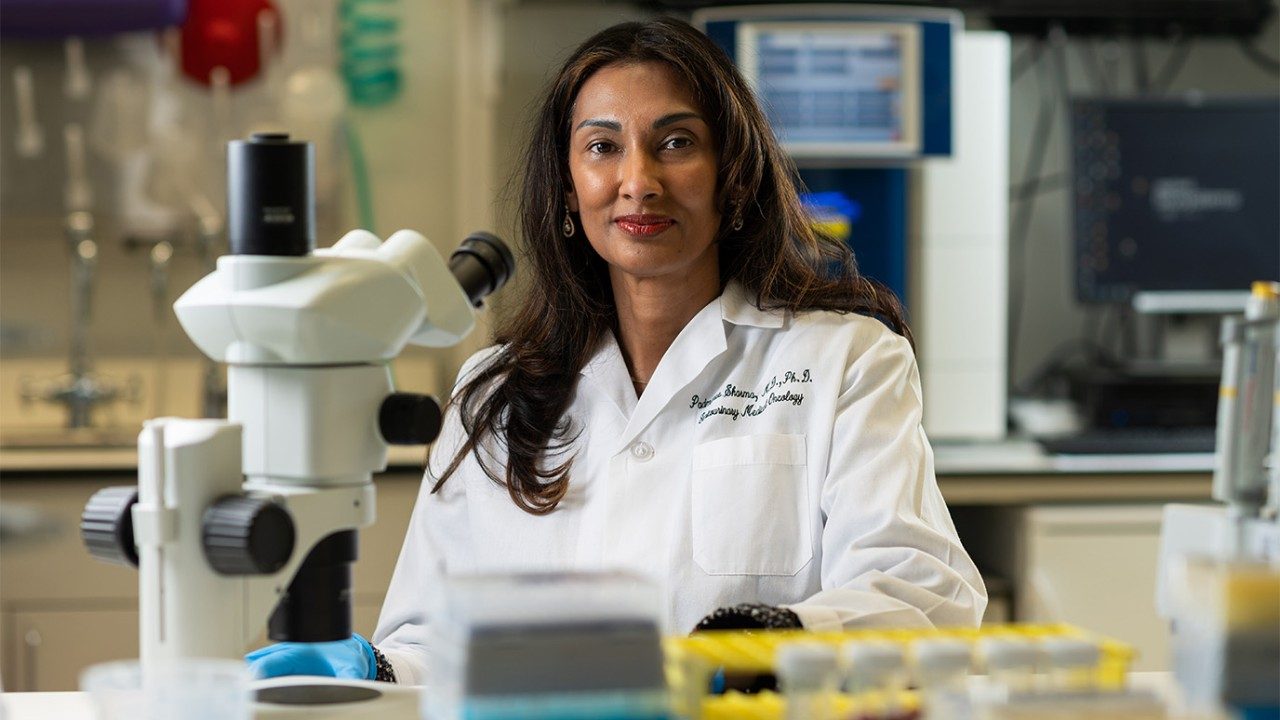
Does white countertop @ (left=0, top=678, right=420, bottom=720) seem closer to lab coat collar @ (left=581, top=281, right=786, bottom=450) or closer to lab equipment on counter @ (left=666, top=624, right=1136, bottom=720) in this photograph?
lab equipment on counter @ (left=666, top=624, right=1136, bottom=720)

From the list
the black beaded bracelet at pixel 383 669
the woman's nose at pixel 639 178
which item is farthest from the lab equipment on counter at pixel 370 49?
the black beaded bracelet at pixel 383 669

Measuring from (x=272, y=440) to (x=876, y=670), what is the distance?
459 millimetres

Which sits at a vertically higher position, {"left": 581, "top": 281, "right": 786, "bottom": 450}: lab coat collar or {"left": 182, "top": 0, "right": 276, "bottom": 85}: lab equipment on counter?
{"left": 182, "top": 0, "right": 276, "bottom": 85}: lab equipment on counter

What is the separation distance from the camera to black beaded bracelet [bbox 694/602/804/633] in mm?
1221

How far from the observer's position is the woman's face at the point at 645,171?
5.66 ft

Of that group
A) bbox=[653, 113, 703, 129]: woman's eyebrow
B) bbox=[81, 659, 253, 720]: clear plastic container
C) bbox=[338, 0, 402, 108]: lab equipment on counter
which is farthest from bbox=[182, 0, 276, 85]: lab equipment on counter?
bbox=[81, 659, 253, 720]: clear plastic container

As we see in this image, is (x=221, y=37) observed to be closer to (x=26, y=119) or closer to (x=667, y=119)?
(x=26, y=119)

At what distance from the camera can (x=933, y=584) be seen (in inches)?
57.1

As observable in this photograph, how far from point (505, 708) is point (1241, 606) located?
Answer: 44 centimetres

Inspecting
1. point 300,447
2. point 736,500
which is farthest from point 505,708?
point 736,500

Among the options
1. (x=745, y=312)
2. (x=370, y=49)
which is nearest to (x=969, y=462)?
(x=745, y=312)

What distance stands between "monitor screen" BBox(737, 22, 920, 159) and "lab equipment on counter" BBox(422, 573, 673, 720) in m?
2.27

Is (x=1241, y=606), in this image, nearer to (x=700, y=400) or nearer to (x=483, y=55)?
(x=700, y=400)

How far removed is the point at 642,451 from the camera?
5.59ft
